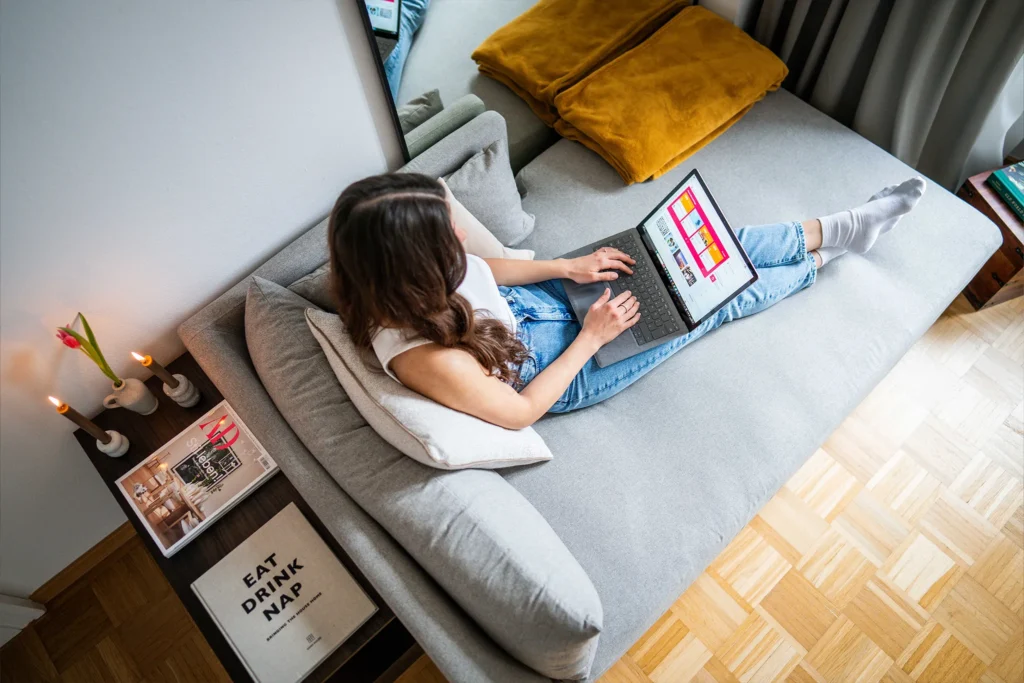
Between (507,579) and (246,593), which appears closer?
(507,579)

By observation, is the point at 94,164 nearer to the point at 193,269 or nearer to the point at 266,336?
the point at 193,269

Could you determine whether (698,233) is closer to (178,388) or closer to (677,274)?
(677,274)

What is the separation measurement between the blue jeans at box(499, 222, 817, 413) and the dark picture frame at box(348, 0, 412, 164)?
0.50 meters

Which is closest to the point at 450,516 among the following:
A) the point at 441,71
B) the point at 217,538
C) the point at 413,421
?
the point at 413,421

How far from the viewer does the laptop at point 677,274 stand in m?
1.40

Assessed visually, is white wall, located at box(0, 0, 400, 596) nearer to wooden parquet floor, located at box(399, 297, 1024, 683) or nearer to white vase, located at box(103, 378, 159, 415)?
white vase, located at box(103, 378, 159, 415)

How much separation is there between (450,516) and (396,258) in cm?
47

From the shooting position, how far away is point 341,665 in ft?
4.10

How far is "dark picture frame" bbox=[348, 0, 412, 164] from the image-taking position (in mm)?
1328

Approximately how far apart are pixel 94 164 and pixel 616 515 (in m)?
1.24

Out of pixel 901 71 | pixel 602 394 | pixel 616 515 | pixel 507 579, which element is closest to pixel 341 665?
pixel 507 579

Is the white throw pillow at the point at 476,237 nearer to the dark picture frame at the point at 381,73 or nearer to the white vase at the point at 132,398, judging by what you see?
the dark picture frame at the point at 381,73

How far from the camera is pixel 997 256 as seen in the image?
73.8 inches

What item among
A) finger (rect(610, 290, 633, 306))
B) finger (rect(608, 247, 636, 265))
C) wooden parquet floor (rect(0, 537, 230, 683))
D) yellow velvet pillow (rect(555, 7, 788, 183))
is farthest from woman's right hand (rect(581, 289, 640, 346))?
wooden parquet floor (rect(0, 537, 230, 683))
